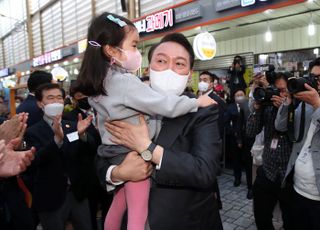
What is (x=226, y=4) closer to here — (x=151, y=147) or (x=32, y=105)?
(x=32, y=105)

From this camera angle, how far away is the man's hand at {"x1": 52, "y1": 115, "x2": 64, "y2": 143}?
2463 millimetres

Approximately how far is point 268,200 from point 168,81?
5.67ft

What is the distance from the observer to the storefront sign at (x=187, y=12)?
6789 millimetres

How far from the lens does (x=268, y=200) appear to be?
2.56 metres

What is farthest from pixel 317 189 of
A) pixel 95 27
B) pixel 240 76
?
pixel 240 76

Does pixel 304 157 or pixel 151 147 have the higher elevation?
pixel 151 147

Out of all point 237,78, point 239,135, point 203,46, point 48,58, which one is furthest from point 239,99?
point 48,58

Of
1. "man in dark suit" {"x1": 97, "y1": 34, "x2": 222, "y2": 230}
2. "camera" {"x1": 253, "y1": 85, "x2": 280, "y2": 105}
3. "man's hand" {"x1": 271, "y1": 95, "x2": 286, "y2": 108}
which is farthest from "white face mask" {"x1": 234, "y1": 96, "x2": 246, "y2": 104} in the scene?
"man in dark suit" {"x1": 97, "y1": 34, "x2": 222, "y2": 230}

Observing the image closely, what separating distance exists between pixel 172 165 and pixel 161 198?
181mm

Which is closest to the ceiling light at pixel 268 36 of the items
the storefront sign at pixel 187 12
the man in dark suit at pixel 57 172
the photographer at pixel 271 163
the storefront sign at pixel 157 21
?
the storefront sign at pixel 187 12

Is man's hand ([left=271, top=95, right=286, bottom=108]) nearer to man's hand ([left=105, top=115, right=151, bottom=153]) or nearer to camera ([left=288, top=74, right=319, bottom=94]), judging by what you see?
camera ([left=288, top=74, right=319, bottom=94])

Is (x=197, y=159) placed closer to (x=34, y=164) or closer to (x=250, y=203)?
(x=34, y=164)

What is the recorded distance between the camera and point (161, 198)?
1267 millimetres

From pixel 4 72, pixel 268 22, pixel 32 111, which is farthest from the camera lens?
pixel 4 72
